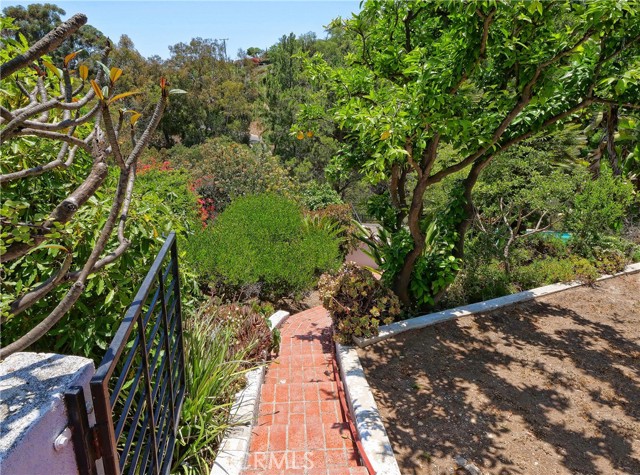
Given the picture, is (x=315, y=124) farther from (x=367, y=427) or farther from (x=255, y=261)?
(x=367, y=427)

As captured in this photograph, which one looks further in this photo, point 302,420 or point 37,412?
point 302,420

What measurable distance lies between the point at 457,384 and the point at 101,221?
11.4ft

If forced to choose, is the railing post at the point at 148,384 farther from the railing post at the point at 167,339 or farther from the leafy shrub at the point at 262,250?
the leafy shrub at the point at 262,250

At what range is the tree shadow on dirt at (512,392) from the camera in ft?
10.5

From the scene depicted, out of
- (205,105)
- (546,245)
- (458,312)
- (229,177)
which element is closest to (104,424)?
(458,312)

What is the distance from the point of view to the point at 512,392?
3.95 metres

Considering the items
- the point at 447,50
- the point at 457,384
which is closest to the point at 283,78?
the point at 447,50

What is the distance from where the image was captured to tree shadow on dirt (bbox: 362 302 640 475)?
320 centimetres

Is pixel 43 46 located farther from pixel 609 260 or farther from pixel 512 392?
pixel 609 260

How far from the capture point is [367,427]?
11.1ft

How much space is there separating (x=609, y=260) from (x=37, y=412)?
842cm

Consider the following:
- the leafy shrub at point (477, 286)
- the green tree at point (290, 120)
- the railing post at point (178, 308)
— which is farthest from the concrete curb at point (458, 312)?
the green tree at point (290, 120)

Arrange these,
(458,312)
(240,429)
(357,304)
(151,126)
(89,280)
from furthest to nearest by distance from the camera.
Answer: (458,312) → (357,304) → (240,429) → (89,280) → (151,126)

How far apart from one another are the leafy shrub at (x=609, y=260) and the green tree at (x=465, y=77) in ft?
9.91
